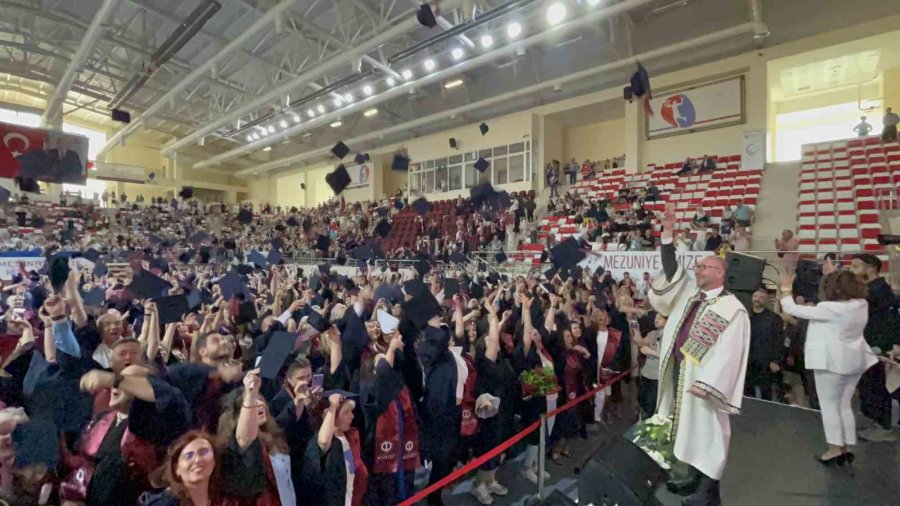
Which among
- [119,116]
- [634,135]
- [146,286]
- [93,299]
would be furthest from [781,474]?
[119,116]

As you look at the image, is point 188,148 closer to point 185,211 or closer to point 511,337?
point 185,211

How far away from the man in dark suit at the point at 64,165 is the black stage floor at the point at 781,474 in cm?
2205

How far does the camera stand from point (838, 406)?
3.39 m

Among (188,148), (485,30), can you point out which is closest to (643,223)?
(485,30)

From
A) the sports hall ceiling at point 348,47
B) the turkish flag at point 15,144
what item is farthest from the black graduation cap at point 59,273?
the turkish flag at point 15,144

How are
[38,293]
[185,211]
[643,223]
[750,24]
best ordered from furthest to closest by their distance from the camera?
[185,211], [750,24], [643,223], [38,293]

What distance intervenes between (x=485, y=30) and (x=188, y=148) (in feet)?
78.5

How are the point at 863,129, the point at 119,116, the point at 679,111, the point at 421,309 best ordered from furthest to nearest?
the point at 119,116, the point at 679,111, the point at 863,129, the point at 421,309

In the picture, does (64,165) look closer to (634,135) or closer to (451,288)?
(451,288)

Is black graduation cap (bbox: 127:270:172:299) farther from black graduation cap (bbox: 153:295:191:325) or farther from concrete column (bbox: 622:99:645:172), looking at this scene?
concrete column (bbox: 622:99:645:172)

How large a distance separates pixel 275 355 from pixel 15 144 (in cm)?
2380

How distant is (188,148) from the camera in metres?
27.9

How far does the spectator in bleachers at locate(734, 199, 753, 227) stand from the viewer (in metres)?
10.6

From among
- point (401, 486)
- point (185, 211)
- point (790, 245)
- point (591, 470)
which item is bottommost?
point (401, 486)
